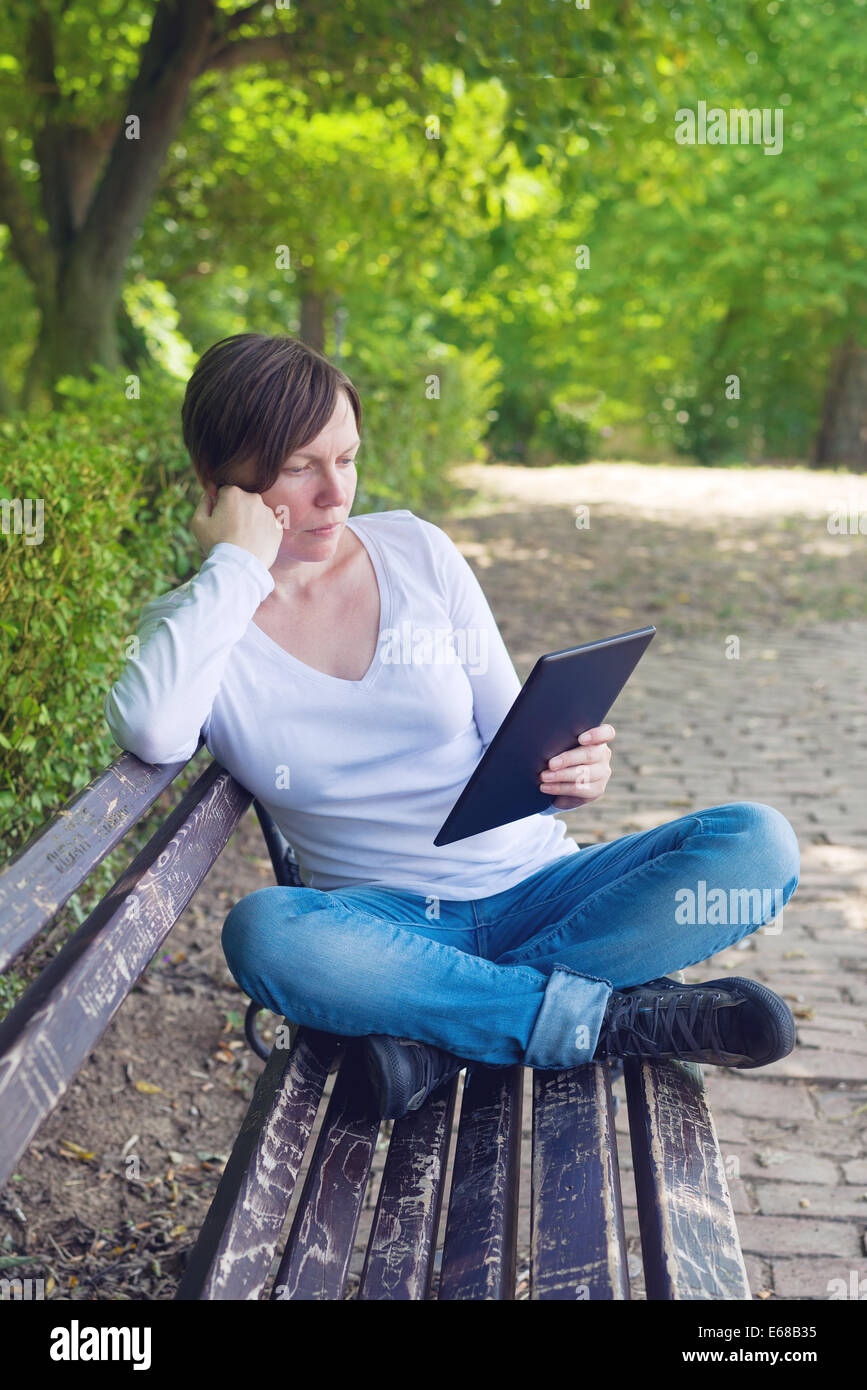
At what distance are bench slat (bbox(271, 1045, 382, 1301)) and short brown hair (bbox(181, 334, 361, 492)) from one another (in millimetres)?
1185

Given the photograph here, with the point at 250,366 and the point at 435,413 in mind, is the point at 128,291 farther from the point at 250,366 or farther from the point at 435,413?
the point at 250,366

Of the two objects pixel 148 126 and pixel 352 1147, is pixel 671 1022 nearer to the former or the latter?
pixel 352 1147

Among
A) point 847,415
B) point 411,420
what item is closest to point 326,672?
point 411,420

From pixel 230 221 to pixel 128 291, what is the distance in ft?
9.37

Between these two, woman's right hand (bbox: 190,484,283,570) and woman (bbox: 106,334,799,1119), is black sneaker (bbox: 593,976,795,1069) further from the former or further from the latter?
woman's right hand (bbox: 190,484,283,570)

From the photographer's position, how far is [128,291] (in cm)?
1614

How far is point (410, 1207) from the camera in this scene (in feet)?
6.53

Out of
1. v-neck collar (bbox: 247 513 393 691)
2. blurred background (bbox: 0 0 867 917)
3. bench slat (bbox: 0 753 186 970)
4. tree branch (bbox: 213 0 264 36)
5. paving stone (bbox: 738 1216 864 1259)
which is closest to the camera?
bench slat (bbox: 0 753 186 970)

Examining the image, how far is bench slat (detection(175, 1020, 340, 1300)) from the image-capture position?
1741 mm

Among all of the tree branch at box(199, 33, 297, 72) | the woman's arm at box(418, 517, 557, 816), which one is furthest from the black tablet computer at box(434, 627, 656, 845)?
the tree branch at box(199, 33, 297, 72)

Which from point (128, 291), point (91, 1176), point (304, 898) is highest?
point (128, 291)

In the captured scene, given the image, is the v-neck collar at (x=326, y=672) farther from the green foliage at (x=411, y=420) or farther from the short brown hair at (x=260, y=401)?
the green foliage at (x=411, y=420)

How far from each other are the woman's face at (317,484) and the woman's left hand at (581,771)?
0.66 meters
